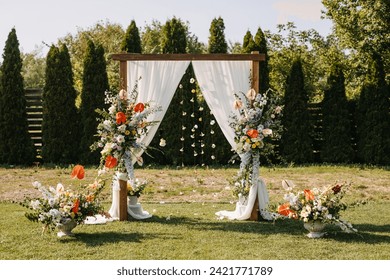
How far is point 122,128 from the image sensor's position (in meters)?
7.62

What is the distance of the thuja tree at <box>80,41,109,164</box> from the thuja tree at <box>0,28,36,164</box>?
67.1 inches

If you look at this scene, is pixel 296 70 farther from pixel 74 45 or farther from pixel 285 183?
pixel 74 45

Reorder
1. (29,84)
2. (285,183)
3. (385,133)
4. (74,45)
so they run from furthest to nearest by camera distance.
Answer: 1. (29,84)
2. (74,45)
3. (385,133)
4. (285,183)

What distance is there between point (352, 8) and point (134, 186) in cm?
1311

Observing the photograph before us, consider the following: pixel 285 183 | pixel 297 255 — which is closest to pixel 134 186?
pixel 285 183

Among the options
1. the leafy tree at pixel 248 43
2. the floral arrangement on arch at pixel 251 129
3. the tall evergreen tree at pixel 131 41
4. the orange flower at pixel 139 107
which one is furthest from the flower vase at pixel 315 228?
the tall evergreen tree at pixel 131 41

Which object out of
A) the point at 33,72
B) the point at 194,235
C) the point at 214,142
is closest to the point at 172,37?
the point at 214,142

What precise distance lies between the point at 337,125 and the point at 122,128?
894 cm

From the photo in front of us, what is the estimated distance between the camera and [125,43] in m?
15.2

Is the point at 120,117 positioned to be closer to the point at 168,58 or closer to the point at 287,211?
the point at 168,58

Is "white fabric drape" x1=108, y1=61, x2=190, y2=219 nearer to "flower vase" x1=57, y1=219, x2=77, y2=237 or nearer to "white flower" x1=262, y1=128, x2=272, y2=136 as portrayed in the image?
"flower vase" x1=57, y1=219, x2=77, y2=237

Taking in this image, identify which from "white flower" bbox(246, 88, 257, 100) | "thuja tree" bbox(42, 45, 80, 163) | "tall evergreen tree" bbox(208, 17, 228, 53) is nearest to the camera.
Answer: "white flower" bbox(246, 88, 257, 100)

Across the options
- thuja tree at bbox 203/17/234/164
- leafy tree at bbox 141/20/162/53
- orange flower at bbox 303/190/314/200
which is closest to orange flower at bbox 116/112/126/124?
orange flower at bbox 303/190/314/200

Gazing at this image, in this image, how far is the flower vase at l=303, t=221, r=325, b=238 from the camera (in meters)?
6.69
